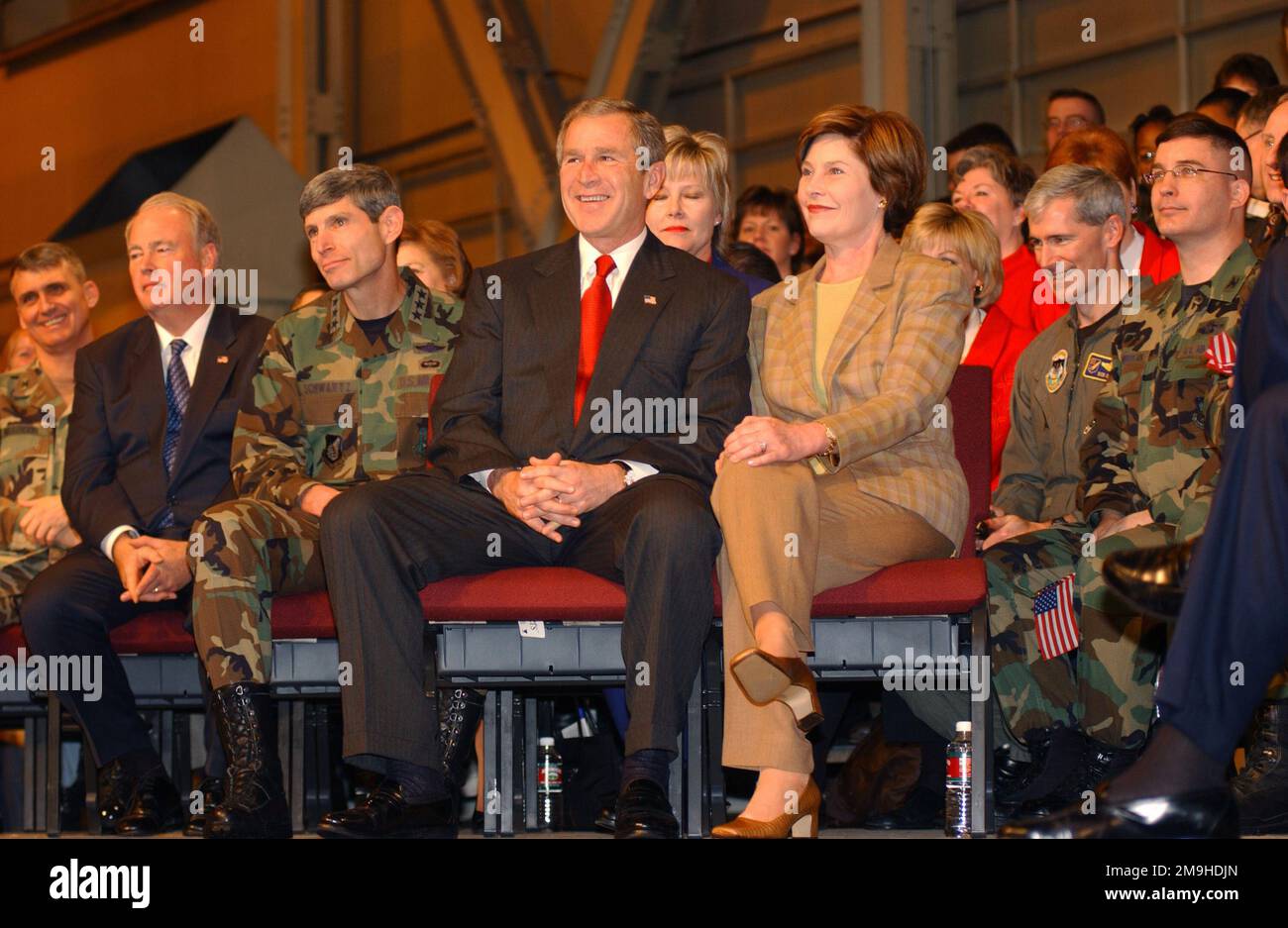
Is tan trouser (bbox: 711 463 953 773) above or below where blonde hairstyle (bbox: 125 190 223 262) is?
below

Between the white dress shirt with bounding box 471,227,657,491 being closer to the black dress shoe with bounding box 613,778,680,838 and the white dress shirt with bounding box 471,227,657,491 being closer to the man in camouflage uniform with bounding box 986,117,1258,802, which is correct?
the man in camouflage uniform with bounding box 986,117,1258,802

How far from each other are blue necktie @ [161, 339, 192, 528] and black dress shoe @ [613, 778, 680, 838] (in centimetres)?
172

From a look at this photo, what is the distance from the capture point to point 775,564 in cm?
315

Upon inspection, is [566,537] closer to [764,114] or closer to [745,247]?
[745,247]

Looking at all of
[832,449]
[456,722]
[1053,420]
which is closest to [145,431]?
[456,722]

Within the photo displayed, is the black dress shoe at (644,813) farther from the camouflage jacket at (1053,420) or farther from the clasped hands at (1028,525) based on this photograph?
the camouflage jacket at (1053,420)

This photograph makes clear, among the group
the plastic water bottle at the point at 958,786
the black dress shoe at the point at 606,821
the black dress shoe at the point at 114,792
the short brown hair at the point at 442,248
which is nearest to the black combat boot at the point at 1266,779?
the plastic water bottle at the point at 958,786

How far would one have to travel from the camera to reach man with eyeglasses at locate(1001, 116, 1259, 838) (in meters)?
3.53

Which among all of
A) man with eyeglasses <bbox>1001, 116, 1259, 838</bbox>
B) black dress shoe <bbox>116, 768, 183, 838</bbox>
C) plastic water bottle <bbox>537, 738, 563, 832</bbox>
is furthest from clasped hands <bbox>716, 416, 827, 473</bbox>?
black dress shoe <bbox>116, 768, 183, 838</bbox>

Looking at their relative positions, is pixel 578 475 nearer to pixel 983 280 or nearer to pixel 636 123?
pixel 636 123

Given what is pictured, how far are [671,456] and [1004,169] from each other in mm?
2121

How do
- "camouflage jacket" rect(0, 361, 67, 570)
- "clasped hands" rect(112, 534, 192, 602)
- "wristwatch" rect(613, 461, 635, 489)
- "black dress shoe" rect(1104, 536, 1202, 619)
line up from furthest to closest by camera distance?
"camouflage jacket" rect(0, 361, 67, 570) < "clasped hands" rect(112, 534, 192, 602) < "wristwatch" rect(613, 461, 635, 489) < "black dress shoe" rect(1104, 536, 1202, 619)
